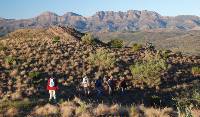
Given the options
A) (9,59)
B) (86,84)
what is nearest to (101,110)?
(86,84)

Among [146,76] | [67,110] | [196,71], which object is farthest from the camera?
[196,71]

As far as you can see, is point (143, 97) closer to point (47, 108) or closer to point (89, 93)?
point (89, 93)

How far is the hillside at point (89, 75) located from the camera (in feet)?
89.2

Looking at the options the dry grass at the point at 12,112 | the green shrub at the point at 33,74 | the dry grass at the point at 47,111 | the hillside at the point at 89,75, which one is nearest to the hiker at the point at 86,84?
the hillside at the point at 89,75

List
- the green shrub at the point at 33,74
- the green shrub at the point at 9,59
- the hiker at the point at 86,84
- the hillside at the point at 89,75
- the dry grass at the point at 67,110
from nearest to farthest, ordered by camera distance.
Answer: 1. the dry grass at the point at 67,110
2. the hillside at the point at 89,75
3. the hiker at the point at 86,84
4. the green shrub at the point at 33,74
5. the green shrub at the point at 9,59

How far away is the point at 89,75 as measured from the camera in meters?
39.5

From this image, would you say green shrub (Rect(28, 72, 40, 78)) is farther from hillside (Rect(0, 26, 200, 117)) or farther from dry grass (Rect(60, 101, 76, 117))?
dry grass (Rect(60, 101, 76, 117))

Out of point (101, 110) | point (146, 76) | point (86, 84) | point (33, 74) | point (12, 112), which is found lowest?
point (146, 76)

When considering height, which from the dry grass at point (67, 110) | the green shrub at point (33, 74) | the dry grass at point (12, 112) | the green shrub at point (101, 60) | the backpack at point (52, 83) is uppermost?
the dry grass at point (67, 110)

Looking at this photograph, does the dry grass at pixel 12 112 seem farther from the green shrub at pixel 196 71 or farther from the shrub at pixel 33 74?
the green shrub at pixel 196 71

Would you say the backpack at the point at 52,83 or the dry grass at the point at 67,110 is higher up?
the dry grass at the point at 67,110

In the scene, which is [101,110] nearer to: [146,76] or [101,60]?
[146,76]

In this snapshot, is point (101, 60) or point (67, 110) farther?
point (101, 60)

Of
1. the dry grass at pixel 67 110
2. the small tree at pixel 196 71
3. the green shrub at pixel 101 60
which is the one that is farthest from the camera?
the small tree at pixel 196 71
